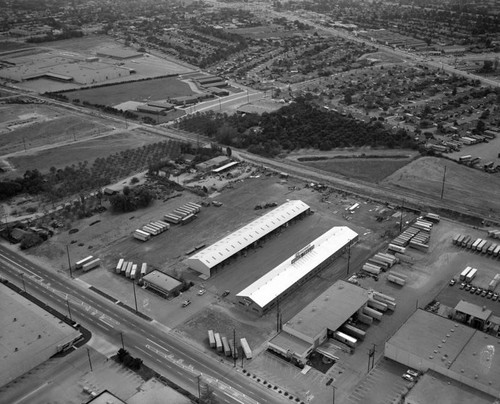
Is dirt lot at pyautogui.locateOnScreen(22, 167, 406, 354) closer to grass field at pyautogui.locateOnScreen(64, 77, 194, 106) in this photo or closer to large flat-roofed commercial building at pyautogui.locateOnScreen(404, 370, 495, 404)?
large flat-roofed commercial building at pyautogui.locateOnScreen(404, 370, 495, 404)

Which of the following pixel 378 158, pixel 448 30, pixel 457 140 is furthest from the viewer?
pixel 448 30

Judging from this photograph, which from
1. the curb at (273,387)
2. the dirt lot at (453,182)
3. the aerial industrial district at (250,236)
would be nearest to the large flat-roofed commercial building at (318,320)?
the aerial industrial district at (250,236)

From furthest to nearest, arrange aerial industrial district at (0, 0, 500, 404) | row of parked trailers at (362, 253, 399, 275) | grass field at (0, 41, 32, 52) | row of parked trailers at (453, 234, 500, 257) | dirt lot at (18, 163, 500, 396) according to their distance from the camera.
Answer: grass field at (0, 41, 32, 52), row of parked trailers at (453, 234, 500, 257), row of parked trailers at (362, 253, 399, 275), dirt lot at (18, 163, 500, 396), aerial industrial district at (0, 0, 500, 404)

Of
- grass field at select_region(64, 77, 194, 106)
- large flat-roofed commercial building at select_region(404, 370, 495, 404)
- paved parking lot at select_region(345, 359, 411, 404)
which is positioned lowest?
grass field at select_region(64, 77, 194, 106)

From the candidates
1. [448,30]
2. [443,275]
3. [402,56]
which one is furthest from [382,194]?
[448,30]

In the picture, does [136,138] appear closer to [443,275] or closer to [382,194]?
[382,194]

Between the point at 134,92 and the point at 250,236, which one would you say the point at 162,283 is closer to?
the point at 250,236

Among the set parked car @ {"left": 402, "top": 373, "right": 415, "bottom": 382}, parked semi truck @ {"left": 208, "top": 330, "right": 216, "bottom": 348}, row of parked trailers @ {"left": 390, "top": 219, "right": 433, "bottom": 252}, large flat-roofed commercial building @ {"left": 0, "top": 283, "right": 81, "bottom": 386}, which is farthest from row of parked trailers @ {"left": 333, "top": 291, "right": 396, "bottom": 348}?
large flat-roofed commercial building @ {"left": 0, "top": 283, "right": 81, "bottom": 386}

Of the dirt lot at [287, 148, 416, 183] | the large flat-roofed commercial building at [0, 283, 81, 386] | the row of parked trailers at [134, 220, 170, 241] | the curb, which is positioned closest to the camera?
the curb
